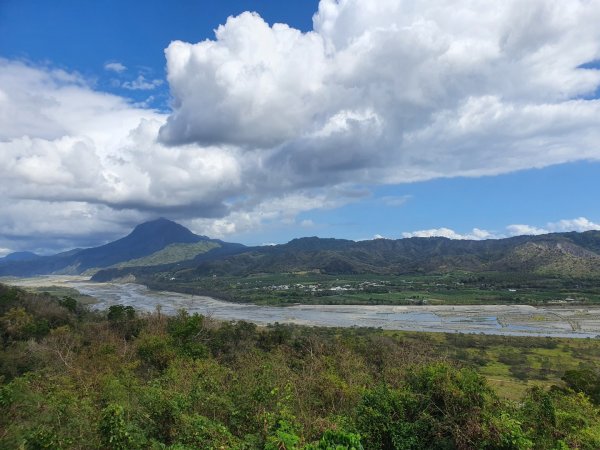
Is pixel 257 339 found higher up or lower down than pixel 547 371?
higher up

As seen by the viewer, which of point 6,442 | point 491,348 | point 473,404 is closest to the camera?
point 6,442

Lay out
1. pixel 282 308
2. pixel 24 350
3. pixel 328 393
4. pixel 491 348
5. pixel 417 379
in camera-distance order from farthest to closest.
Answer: pixel 282 308, pixel 491 348, pixel 24 350, pixel 328 393, pixel 417 379

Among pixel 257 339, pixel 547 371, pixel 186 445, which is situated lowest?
pixel 547 371

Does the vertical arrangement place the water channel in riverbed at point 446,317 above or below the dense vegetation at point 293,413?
below

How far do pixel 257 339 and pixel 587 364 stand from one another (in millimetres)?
43171

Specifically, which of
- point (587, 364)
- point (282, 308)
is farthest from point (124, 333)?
point (282, 308)

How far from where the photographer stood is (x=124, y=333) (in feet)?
177

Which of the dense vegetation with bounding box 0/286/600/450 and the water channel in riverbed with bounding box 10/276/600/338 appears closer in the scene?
the dense vegetation with bounding box 0/286/600/450

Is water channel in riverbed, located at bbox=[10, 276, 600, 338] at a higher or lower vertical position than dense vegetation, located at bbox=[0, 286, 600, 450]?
lower

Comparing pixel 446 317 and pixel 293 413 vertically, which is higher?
pixel 293 413

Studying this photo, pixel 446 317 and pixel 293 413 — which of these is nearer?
pixel 293 413

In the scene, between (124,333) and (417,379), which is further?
(124,333)

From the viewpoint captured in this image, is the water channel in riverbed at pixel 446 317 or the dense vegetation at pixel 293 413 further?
the water channel in riverbed at pixel 446 317

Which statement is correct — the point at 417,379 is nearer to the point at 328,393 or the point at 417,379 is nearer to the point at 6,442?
the point at 328,393
